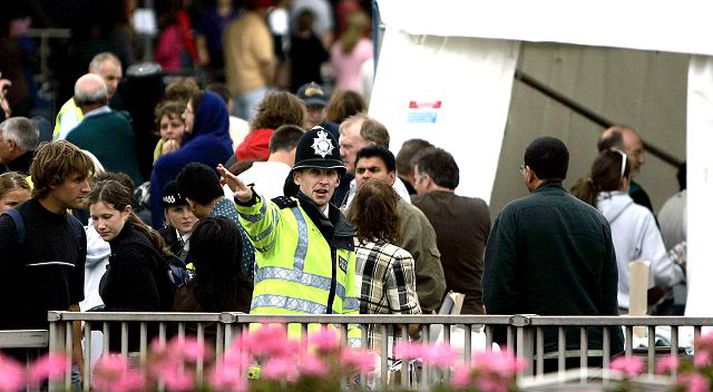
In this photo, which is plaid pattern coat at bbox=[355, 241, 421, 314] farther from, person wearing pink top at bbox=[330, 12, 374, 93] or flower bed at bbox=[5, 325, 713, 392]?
person wearing pink top at bbox=[330, 12, 374, 93]

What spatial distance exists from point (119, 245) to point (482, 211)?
3.00 metres

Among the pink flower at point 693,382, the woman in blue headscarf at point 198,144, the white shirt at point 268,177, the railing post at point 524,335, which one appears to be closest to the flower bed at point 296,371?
the pink flower at point 693,382

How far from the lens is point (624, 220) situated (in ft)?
43.6

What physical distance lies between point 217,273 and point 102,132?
4.46m

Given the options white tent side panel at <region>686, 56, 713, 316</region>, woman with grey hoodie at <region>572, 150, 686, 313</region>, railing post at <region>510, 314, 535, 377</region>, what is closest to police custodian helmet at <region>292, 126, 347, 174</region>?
railing post at <region>510, 314, 535, 377</region>

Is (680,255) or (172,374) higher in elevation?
(680,255)

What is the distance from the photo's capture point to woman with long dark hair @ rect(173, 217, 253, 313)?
936 cm

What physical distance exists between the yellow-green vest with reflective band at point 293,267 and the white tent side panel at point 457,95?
15.5ft

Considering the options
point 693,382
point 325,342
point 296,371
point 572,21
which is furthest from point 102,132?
point 693,382

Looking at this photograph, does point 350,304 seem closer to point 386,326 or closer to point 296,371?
point 386,326

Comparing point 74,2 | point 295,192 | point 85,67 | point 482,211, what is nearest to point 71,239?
point 295,192

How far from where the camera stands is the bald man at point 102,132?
1365 centimetres

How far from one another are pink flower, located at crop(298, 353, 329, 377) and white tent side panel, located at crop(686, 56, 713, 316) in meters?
6.13

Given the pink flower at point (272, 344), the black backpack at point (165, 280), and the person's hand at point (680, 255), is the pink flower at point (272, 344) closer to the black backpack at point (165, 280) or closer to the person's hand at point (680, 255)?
the black backpack at point (165, 280)
